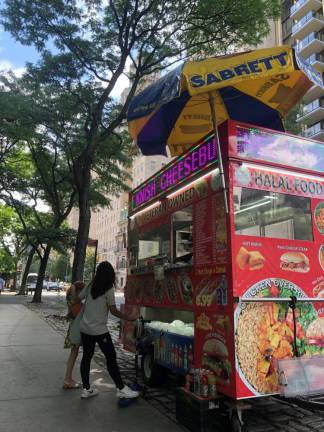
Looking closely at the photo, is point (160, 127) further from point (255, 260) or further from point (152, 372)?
point (152, 372)

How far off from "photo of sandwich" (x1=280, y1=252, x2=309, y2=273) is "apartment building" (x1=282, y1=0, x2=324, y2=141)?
38.4 m

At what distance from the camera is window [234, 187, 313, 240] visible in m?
4.12

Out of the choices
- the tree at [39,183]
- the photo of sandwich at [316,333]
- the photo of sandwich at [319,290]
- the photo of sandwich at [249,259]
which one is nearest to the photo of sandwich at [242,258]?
the photo of sandwich at [249,259]

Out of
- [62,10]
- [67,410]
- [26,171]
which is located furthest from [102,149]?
[67,410]

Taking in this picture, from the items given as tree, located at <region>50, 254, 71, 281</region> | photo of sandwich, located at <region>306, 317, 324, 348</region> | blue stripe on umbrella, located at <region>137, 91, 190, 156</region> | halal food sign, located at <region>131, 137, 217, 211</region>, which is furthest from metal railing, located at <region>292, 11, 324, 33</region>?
tree, located at <region>50, 254, 71, 281</region>

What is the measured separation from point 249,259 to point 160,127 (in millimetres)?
3025

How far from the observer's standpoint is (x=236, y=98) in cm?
593

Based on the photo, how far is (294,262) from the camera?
4238 mm

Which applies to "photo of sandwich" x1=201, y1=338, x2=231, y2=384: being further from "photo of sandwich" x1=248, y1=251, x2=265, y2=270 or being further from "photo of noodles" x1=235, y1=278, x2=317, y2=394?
"photo of sandwich" x1=248, y1=251, x2=265, y2=270

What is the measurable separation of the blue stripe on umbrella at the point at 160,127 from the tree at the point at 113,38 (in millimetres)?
6862

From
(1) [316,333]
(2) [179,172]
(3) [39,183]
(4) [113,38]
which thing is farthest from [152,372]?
(3) [39,183]

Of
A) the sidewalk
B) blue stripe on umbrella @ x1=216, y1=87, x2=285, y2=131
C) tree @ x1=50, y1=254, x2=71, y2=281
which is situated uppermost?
tree @ x1=50, y1=254, x2=71, y2=281

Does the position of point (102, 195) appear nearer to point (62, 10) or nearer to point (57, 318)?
point (57, 318)

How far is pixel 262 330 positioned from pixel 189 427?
124 cm
